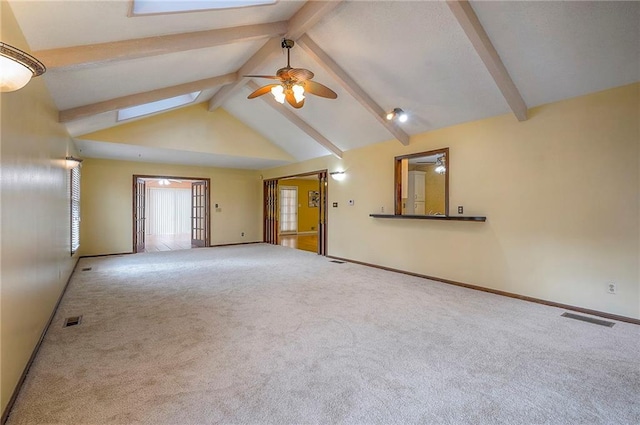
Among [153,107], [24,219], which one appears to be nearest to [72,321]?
[24,219]

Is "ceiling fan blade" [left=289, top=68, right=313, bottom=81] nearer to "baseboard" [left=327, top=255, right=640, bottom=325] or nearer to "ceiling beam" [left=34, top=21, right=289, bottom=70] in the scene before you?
"ceiling beam" [left=34, top=21, right=289, bottom=70]

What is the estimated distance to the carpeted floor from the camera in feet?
5.88

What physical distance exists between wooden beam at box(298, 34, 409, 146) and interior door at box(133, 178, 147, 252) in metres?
6.12

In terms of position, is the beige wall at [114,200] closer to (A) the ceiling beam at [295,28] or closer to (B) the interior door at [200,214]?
(B) the interior door at [200,214]

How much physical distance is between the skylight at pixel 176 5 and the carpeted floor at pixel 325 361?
281 centimetres

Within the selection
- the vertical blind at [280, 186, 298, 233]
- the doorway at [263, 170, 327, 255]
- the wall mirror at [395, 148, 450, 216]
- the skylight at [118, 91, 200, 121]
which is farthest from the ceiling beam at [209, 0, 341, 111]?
the vertical blind at [280, 186, 298, 233]

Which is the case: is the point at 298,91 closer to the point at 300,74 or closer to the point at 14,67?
the point at 300,74

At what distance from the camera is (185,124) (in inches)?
258

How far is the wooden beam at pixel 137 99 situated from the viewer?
13.1 ft

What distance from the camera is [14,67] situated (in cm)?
148

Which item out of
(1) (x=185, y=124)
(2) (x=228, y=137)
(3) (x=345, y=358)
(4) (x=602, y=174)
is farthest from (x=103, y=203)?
(4) (x=602, y=174)

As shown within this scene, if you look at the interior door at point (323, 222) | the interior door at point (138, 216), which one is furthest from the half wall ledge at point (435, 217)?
the interior door at point (138, 216)

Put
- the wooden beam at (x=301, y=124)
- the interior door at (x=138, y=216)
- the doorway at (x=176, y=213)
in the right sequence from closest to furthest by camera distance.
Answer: the wooden beam at (x=301, y=124)
the interior door at (x=138, y=216)
the doorway at (x=176, y=213)

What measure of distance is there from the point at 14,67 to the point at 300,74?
223 cm
